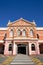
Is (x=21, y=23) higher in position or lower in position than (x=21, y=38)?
higher

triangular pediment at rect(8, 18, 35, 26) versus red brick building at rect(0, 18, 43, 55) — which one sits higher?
triangular pediment at rect(8, 18, 35, 26)

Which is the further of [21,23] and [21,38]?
[21,23]

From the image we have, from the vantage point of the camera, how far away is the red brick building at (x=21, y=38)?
96.7 feet

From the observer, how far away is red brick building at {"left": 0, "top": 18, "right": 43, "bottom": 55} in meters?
29.5

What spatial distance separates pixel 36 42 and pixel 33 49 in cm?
198

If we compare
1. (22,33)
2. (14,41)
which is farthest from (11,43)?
(22,33)

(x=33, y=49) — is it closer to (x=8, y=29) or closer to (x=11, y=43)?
(x=11, y=43)

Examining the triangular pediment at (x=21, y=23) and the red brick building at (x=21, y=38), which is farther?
the triangular pediment at (x=21, y=23)

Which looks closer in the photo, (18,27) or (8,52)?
(8,52)

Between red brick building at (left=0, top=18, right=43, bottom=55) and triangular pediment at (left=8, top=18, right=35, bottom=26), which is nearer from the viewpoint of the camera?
red brick building at (left=0, top=18, right=43, bottom=55)

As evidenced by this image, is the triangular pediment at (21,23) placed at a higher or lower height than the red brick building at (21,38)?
higher

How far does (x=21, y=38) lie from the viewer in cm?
2981

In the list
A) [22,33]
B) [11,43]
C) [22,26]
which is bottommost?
[11,43]

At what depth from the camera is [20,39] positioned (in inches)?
1161
